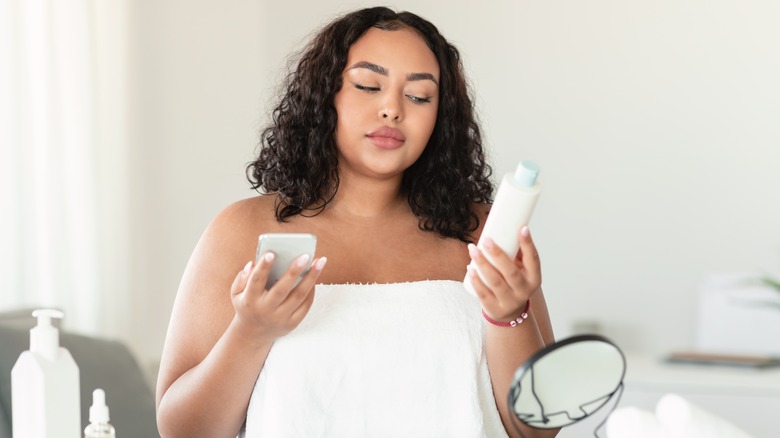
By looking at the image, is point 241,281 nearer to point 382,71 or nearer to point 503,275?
point 503,275

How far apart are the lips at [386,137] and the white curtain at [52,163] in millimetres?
1463

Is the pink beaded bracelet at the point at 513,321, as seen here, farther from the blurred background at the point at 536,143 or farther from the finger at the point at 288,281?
the blurred background at the point at 536,143

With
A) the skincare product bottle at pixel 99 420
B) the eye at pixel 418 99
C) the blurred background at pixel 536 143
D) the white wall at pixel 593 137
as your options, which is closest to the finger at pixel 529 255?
the eye at pixel 418 99

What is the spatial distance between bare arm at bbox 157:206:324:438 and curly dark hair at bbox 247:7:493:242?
0.10 meters

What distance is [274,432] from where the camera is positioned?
1.22 m

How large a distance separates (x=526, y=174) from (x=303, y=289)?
0.28 meters

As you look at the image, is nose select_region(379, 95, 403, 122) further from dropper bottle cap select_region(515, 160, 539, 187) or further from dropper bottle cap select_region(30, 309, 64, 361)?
dropper bottle cap select_region(30, 309, 64, 361)

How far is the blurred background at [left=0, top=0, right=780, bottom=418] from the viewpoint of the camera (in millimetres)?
2689

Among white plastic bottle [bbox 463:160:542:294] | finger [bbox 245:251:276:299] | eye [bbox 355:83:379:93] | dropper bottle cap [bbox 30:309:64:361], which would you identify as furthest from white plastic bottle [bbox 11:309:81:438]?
eye [bbox 355:83:379:93]

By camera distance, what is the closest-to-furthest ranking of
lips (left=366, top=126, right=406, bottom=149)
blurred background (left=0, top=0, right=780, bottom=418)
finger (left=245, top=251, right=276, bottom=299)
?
finger (left=245, top=251, right=276, bottom=299) → lips (left=366, top=126, right=406, bottom=149) → blurred background (left=0, top=0, right=780, bottom=418)

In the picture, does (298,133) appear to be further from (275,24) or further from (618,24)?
(275,24)

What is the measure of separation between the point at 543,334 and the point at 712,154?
1.76 m

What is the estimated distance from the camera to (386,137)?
131 centimetres

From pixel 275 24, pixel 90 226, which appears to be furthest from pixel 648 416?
pixel 275 24
